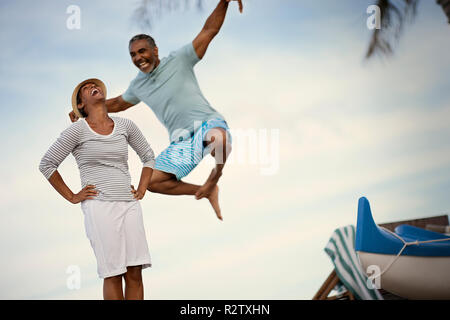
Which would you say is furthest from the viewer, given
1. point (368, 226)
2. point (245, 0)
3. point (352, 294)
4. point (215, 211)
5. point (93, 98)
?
point (245, 0)

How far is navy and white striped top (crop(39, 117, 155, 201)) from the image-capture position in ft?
8.21

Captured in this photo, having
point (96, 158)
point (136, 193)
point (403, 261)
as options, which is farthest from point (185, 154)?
point (403, 261)

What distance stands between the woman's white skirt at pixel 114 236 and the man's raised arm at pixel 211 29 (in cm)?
144

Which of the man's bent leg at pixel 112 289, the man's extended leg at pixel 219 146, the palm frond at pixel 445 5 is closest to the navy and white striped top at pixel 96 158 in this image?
the man's bent leg at pixel 112 289

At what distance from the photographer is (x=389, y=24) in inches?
157

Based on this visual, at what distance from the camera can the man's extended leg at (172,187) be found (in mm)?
3336

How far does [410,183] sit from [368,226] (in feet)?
4.21

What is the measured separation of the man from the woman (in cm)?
78

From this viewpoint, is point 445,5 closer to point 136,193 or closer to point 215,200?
point 215,200

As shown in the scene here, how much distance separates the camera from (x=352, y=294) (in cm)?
328

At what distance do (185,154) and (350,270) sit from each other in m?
1.31

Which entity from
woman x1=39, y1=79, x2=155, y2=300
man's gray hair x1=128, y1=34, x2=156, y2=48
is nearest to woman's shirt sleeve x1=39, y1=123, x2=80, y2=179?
woman x1=39, y1=79, x2=155, y2=300

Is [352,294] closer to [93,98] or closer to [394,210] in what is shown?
[394,210]
